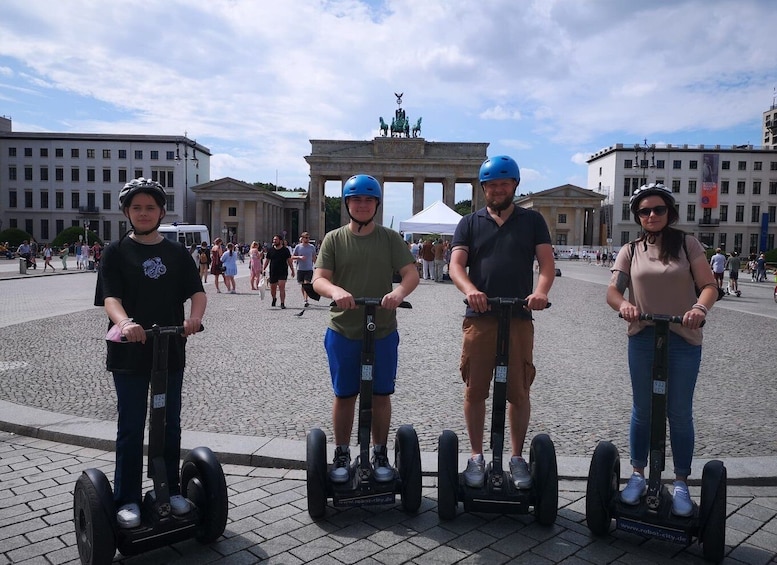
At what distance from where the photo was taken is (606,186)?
94000 millimetres

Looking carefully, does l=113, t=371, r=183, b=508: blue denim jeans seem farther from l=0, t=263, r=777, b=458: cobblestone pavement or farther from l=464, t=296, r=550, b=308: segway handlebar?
l=0, t=263, r=777, b=458: cobblestone pavement

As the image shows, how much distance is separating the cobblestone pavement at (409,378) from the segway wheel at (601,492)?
4.26ft

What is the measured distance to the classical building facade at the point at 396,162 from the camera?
75.1m

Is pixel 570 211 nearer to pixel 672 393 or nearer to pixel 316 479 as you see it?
pixel 672 393

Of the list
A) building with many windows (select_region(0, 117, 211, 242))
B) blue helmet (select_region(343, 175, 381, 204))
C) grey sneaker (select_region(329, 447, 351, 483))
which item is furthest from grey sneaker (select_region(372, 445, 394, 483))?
building with many windows (select_region(0, 117, 211, 242))

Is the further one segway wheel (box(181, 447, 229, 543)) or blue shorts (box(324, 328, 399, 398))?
blue shorts (box(324, 328, 399, 398))

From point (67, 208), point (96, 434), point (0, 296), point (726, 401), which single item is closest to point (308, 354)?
point (96, 434)

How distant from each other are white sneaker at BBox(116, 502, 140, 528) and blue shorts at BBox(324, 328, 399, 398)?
4.07 feet

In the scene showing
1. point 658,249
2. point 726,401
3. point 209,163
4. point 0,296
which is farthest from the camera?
point 209,163

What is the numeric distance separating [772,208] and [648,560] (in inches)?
4061

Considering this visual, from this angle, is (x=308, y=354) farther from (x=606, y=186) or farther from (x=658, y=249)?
(x=606, y=186)

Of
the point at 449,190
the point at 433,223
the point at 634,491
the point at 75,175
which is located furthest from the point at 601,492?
the point at 75,175

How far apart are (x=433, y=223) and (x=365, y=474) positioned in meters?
21.8

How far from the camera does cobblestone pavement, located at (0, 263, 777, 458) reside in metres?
5.35
